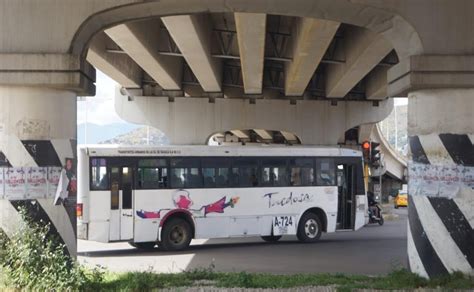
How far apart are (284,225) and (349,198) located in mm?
2549

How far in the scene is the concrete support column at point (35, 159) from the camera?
9.28 meters

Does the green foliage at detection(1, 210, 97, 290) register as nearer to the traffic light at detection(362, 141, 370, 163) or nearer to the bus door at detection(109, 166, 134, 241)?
the bus door at detection(109, 166, 134, 241)

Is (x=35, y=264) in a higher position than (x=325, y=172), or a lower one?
lower

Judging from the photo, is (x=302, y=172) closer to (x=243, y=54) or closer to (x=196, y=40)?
(x=243, y=54)

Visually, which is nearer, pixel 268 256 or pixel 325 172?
pixel 268 256

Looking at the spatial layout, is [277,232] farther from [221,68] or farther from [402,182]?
[402,182]

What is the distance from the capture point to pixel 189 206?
18.3m

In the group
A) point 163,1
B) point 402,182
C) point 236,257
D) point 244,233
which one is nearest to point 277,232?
point 244,233

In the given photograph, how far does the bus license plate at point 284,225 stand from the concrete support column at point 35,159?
408 inches

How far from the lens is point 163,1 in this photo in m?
9.73

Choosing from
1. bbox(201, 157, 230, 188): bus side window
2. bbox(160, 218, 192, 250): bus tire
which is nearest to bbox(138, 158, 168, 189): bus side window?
bbox(160, 218, 192, 250): bus tire

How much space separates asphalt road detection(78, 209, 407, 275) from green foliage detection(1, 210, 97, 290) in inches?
129

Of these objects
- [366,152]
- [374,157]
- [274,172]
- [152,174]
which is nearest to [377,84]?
[366,152]

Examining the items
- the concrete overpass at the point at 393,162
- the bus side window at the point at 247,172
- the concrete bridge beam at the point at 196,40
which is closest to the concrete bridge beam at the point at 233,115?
the concrete bridge beam at the point at 196,40
